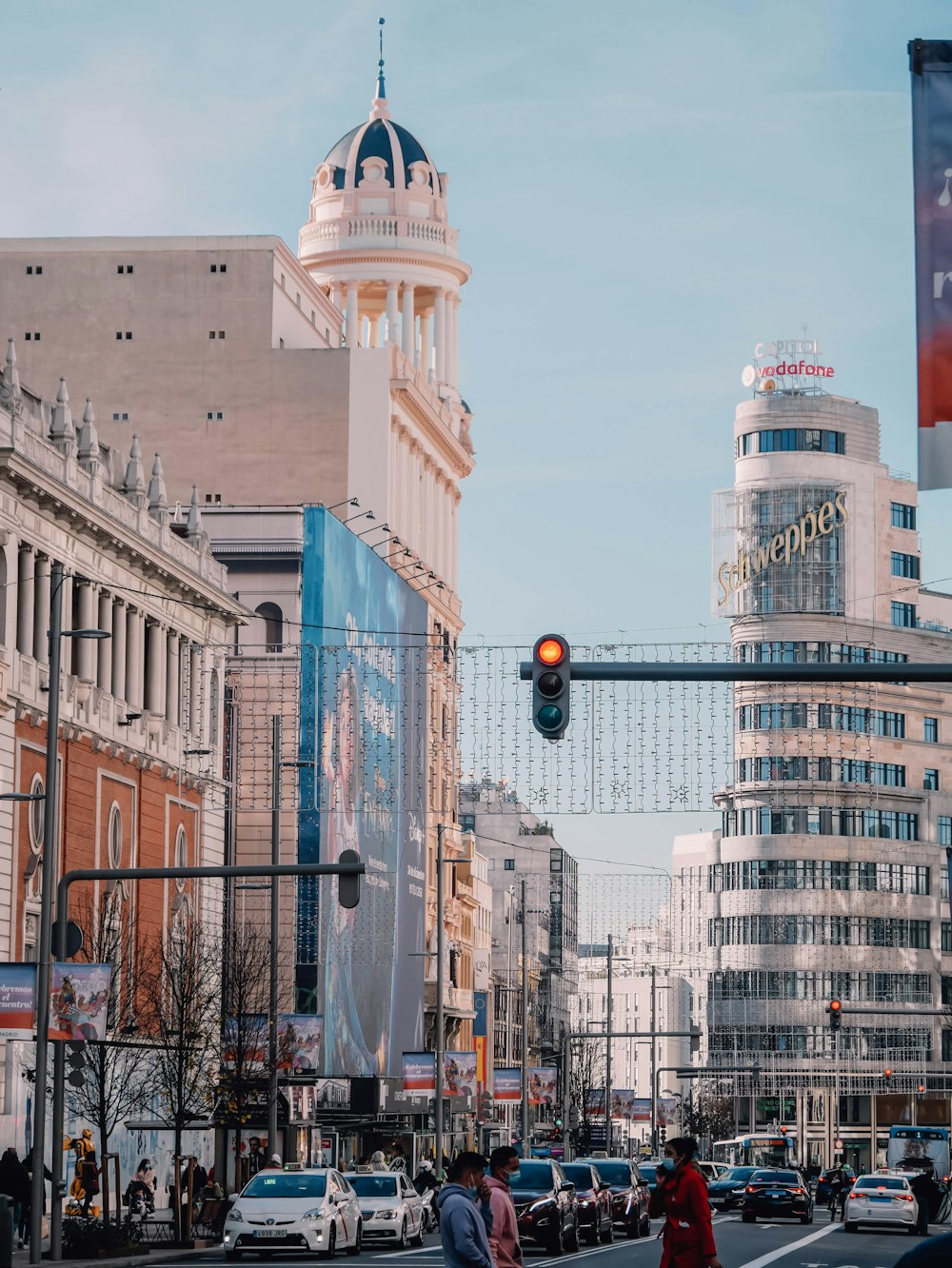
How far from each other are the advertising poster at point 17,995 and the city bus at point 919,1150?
228 ft

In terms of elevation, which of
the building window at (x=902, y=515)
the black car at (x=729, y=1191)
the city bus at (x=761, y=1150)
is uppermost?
the building window at (x=902, y=515)

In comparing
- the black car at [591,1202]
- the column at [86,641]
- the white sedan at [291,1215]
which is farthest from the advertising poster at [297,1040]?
the white sedan at [291,1215]

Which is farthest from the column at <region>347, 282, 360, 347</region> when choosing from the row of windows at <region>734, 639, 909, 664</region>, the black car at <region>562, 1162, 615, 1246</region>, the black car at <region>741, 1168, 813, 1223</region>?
the black car at <region>562, 1162, 615, 1246</region>

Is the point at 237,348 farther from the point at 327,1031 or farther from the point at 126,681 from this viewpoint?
the point at 126,681

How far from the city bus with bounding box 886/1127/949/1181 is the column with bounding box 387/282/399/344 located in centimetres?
5343

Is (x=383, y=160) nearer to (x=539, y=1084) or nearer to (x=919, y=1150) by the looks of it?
(x=539, y=1084)

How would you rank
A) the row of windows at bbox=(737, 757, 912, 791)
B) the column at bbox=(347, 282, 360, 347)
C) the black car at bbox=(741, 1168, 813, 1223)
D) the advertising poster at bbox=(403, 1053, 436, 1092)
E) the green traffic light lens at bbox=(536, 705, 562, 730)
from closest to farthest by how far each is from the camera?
the green traffic light lens at bbox=(536, 705, 562, 730), the black car at bbox=(741, 1168, 813, 1223), the advertising poster at bbox=(403, 1053, 436, 1092), the column at bbox=(347, 282, 360, 347), the row of windows at bbox=(737, 757, 912, 791)

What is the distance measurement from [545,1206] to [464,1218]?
28.6m

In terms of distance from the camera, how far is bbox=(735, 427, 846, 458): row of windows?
537 ft

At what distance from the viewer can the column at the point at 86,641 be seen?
63.2 m

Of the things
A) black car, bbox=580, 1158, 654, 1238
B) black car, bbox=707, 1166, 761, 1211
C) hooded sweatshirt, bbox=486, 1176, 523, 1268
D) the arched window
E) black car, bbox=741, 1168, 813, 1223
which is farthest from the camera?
the arched window

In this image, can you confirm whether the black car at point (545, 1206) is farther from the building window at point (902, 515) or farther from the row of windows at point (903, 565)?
the building window at point (902, 515)

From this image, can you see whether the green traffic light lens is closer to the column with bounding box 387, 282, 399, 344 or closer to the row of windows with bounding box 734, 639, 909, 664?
the column with bounding box 387, 282, 399, 344

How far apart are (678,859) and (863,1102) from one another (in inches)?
1494
